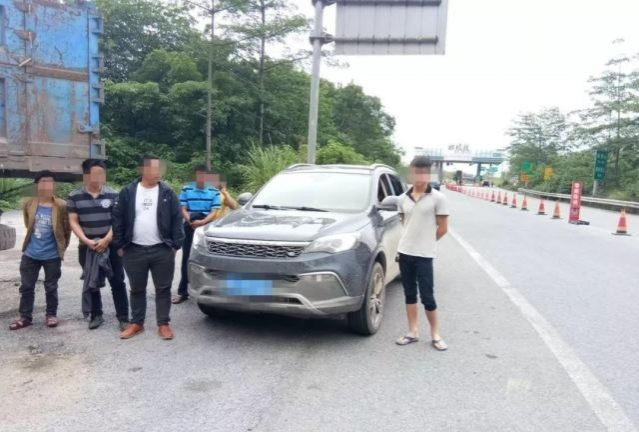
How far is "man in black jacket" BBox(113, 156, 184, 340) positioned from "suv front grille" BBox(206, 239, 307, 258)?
0.61 metres

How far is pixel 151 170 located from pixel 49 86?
120 centimetres

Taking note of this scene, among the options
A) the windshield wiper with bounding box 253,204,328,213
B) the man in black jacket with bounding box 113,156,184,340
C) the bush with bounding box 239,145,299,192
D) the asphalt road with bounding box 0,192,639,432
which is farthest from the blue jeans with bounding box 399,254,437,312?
the bush with bounding box 239,145,299,192

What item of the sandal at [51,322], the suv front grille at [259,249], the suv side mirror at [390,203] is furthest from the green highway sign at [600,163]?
the sandal at [51,322]

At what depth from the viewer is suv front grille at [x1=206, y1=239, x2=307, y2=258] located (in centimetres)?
457

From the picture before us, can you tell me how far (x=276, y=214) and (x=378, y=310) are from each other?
1.37m

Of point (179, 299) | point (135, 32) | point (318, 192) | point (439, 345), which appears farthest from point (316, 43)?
point (135, 32)

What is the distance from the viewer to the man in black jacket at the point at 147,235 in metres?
4.88

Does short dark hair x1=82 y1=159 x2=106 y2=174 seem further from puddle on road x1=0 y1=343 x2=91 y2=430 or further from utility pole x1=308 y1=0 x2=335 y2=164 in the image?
utility pole x1=308 y1=0 x2=335 y2=164

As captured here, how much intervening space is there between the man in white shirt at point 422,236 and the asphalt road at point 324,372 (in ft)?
1.36

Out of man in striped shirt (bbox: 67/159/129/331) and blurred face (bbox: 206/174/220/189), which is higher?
blurred face (bbox: 206/174/220/189)

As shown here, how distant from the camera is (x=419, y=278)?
4.79 metres

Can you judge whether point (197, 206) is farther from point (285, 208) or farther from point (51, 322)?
point (51, 322)

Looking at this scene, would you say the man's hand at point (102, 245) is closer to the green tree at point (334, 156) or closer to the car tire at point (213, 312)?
the car tire at point (213, 312)

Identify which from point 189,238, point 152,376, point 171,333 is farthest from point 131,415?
point 189,238
